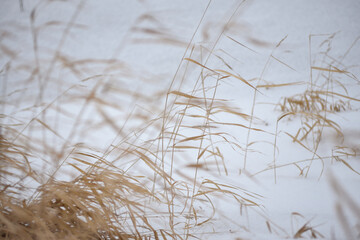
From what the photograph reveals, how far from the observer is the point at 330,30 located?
1123mm

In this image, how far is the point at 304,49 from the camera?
1106mm

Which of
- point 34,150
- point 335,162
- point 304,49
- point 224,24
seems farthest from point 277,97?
point 34,150

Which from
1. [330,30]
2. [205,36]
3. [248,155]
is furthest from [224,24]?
[330,30]

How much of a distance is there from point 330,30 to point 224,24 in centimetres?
100

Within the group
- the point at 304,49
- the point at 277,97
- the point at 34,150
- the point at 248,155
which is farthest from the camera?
the point at 304,49

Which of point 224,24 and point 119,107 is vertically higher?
point 224,24

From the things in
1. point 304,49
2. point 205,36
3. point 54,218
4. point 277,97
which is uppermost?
point 304,49

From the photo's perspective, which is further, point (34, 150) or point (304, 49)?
point (304, 49)

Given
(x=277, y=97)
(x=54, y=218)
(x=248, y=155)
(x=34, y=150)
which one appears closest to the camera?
(x=54, y=218)

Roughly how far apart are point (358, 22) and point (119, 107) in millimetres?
1246

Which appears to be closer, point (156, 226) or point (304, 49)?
point (156, 226)

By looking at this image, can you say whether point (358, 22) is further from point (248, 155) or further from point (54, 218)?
point (54, 218)

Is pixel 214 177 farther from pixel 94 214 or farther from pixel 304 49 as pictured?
pixel 304 49

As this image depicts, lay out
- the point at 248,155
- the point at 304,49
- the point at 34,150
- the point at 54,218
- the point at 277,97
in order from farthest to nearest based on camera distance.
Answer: the point at 304,49
the point at 277,97
the point at 248,155
the point at 34,150
the point at 54,218
